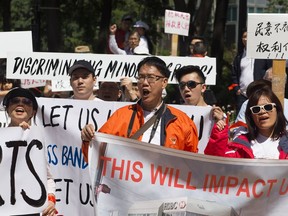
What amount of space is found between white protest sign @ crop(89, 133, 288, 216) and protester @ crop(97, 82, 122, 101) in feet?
11.7

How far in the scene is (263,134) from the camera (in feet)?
20.1

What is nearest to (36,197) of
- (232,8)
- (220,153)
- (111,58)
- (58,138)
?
(220,153)

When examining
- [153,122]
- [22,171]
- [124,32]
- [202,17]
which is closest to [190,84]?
[153,122]

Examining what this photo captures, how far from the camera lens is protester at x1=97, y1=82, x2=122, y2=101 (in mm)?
9519

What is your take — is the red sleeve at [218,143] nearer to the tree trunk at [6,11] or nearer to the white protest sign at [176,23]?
the white protest sign at [176,23]

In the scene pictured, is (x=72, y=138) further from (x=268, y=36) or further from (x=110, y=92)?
A: (x=268, y=36)

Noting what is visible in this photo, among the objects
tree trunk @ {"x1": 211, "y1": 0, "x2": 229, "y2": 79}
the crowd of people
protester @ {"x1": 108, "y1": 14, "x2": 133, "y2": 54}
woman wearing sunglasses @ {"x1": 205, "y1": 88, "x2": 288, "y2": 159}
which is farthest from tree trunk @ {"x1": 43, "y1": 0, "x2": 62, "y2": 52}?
woman wearing sunglasses @ {"x1": 205, "y1": 88, "x2": 288, "y2": 159}

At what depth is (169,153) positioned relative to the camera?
5.86 m

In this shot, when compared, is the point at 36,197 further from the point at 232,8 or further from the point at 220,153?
the point at 232,8

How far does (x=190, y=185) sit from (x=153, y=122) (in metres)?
0.65

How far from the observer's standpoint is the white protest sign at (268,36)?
8180mm

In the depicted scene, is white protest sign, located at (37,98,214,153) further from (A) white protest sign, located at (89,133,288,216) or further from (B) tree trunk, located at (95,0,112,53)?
(B) tree trunk, located at (95,0,112,53)

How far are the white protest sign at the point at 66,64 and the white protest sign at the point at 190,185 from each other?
370cm

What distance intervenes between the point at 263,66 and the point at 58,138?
4252 millimetres
